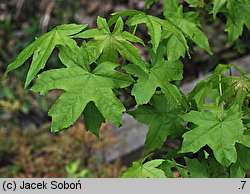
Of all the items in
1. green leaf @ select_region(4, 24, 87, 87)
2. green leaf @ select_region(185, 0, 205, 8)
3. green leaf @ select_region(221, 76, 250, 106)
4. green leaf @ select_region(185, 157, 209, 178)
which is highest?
green leaf @ select_region(185, 0, 205, 8)

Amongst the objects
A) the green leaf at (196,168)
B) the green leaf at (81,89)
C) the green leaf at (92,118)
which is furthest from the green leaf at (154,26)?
the green leaf at (196,168)

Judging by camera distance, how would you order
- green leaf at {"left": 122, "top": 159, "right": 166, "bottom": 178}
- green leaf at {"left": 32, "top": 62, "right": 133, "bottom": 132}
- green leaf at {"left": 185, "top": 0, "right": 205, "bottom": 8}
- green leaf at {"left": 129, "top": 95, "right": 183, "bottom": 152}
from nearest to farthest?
1. green leaf at {"left": 32, "top": 62, "right": 133, "bottom": 132}
2. green leaf at {"left": 122, "top": 159, "right": 166, "bottom": 178}
3. green leaf at {"left": 129, "top": 95, "right": 183, "bottom": 152}
4. green leaf at {"left": 185, "top": 0, "right": 205, "bottom": 8}

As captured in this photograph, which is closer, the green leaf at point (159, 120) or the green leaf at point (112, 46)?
the green leaf at point (112, 46)

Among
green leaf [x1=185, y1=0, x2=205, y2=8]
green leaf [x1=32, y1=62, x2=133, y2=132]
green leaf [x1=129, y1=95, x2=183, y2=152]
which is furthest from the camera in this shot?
green leaf [x1=185, y1=0, x2=205, y2=8]

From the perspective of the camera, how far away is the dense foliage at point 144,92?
4.96 ft

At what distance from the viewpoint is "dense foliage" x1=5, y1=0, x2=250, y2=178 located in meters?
1.51

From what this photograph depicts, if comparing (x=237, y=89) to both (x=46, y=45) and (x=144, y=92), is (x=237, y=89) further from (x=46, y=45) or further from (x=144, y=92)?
(x=46, y=45)

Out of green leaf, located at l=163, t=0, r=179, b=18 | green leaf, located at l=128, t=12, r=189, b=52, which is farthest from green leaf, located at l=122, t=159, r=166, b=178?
green leaf, located at l=163, t=0, r=179, b=18

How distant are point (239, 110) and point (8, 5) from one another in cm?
411

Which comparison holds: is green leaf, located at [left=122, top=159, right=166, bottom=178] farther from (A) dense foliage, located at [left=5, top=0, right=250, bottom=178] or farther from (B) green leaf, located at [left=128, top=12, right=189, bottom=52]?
(B) green leaf, located at [left=128, top=12, right=189, bottom=52]

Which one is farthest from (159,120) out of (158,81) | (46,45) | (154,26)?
(46,45)

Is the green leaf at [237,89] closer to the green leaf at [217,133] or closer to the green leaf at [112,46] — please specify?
the green leaf at [217,133]

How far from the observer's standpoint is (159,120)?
173 centimetres
